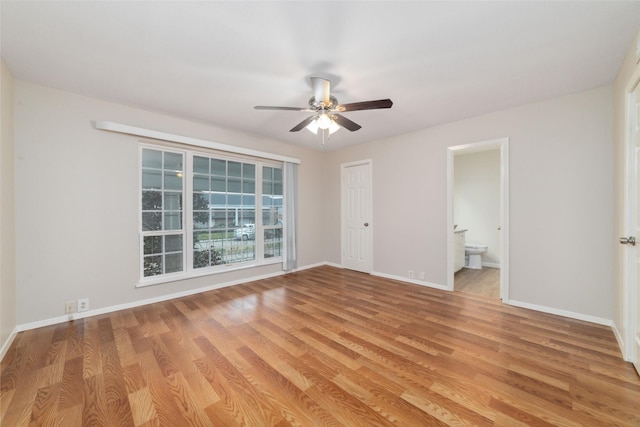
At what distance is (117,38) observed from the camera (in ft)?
6.31

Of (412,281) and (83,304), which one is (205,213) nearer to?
(83,304)

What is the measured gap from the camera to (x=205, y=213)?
3891mm

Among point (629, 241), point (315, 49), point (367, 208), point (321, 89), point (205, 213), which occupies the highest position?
point (315, 49)

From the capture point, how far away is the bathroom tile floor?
3736 mm

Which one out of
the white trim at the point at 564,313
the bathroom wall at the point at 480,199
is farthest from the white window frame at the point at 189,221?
the bathroom wall at the point at 480,199

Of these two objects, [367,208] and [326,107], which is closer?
[326,107]

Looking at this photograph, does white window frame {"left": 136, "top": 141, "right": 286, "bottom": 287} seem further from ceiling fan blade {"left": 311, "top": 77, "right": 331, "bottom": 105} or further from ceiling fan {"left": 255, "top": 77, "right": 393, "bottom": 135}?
ceiling fan blade {"left": 311, "top": 77, "right": 331, "bottom": 105}

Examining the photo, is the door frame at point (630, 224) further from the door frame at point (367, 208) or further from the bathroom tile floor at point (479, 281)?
the door frame at point (367, 208)

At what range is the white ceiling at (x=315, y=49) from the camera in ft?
5.46

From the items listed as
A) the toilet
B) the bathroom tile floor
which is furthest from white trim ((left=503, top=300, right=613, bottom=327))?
the toilet

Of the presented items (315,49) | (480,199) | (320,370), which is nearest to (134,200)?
(315,49)

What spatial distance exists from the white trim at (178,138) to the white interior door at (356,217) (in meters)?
1.46

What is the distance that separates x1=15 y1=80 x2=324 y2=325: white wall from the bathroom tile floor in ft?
14.5

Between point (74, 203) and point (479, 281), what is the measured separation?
5.88 m
